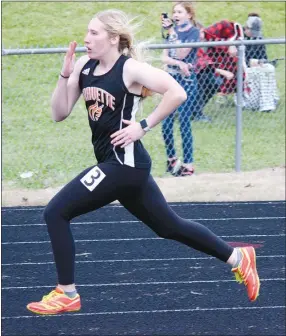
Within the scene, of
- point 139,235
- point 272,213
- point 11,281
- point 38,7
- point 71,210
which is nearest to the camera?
point 71,210

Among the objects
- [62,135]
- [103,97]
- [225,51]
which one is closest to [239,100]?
[225,51]

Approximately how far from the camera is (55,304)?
5094mm

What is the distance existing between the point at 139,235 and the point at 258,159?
3.93 metres

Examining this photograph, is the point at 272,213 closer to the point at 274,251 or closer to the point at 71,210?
the point at 274,251

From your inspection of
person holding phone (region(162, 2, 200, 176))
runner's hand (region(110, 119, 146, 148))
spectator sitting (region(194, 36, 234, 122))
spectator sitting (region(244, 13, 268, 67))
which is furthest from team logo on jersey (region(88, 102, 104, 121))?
spectator sitting (region(244, 13, 268, 67))

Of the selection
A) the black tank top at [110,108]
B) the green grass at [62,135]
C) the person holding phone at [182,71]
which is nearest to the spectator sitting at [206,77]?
the person holding phone at [182,71]

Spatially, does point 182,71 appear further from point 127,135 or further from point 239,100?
point 127,135

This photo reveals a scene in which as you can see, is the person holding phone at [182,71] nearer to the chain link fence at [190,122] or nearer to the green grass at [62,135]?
the chain link fence at [190,122]

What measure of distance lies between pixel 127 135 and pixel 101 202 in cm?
41

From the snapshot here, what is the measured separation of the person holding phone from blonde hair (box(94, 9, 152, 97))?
500 centimetres

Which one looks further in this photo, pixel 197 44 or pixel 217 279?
pixel 197 44

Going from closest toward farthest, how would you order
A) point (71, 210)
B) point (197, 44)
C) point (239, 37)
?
point (71, 210), point (197, 44), point (239, 37)

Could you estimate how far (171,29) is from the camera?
1053cm

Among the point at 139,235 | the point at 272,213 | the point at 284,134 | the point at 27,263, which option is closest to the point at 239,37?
the point at 284,134
